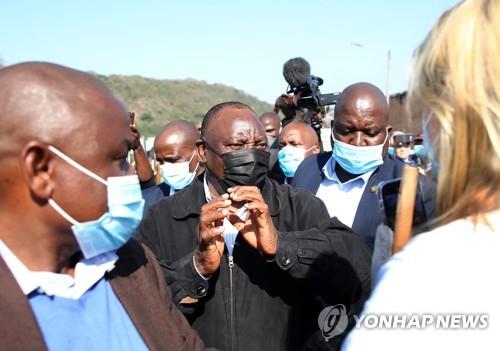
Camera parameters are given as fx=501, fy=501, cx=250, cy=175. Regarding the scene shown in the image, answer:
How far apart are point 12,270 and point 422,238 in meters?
1.12

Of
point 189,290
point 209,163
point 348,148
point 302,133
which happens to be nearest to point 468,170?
point 189,290

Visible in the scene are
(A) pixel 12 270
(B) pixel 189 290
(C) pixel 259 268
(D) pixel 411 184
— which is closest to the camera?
(D) pixel 411 184

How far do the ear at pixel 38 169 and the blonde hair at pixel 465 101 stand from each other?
1011 millimetres

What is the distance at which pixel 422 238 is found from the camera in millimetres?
1071

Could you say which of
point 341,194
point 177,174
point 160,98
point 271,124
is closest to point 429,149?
point 341,194

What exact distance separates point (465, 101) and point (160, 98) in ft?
238

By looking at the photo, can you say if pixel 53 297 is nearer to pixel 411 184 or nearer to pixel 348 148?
pixel 411 184

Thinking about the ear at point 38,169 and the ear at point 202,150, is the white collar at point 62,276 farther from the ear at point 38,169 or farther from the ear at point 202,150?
the ear at point 202,150

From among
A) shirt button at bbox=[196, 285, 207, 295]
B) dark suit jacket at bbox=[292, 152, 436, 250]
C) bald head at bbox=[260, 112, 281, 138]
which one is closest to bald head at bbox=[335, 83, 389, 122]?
dark suit jacket at bbox=[292, 152, 436, 250]

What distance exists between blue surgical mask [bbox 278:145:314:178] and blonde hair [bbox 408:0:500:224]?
452cm

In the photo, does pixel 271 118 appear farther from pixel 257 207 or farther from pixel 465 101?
pixel 465 101

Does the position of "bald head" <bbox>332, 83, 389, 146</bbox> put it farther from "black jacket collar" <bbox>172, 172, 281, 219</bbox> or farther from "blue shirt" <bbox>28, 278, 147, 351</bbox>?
"blue shirt" <bbox>28, 278, 147, 351</bbox>

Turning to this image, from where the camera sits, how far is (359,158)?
3648 millimetres

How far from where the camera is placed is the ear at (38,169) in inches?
54.2
